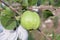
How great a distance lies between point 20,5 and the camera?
54 centimetres

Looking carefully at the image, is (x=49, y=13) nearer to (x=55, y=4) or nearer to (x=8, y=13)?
(x=55, y=4)

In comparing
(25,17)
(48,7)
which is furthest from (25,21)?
(48,7)

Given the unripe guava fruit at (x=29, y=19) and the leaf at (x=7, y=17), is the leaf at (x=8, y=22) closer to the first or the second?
the leaf at (x=7, y=17)

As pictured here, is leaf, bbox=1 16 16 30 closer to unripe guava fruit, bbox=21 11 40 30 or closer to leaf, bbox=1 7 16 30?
leaf, bbox=1 7 16 30

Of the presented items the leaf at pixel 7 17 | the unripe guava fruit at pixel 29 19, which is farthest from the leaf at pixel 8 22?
the unripe guava fruit at pixel 29 19

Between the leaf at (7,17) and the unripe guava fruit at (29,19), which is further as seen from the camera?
the leaf at (7,17)

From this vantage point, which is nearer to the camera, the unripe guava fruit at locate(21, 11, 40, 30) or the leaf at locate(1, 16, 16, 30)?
the unripe guava fruit at locate(21, 11, 40, 30)

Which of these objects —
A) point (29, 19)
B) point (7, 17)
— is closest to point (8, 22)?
point (7, 17)

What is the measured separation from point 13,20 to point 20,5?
0.10 m

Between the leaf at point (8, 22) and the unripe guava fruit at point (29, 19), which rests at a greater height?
the unripe guava fruit at point (29, 19)

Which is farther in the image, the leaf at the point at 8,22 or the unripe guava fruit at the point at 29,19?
the leaf at the point at 8,22

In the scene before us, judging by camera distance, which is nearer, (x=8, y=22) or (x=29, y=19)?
(x=29, y=19)

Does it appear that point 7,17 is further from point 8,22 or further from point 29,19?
point 29,19

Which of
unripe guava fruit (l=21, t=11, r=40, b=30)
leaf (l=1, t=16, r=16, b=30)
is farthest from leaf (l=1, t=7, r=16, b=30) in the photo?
unripe guava fruit (l=21, t=11, r=40, b=30)
